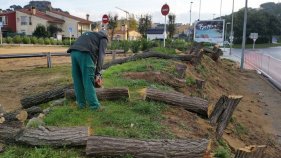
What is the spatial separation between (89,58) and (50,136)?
6.68 feet

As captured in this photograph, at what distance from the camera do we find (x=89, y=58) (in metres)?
7.16

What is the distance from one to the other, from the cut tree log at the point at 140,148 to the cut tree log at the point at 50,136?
280 millimetres

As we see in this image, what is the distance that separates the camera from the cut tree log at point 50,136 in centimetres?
544

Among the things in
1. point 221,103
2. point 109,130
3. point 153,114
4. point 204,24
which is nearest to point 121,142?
point 109,130

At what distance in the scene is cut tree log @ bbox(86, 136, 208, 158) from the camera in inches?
204

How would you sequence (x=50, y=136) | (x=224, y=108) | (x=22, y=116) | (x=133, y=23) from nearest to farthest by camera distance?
(x=50, y=136), (x=22, y=116), (x=224, y=108), (x=133, y=23)

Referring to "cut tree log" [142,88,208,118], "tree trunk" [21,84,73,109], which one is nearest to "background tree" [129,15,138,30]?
"tree trunk" [21,84,73,109]

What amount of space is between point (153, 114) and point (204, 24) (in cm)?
3523

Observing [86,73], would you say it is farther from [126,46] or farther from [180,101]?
[126,46]

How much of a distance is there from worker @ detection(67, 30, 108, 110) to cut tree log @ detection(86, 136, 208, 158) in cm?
204

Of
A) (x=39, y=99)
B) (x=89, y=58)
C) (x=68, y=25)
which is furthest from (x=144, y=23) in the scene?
(x=89, y=58)

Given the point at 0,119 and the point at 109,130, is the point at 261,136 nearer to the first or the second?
the point at 109,130

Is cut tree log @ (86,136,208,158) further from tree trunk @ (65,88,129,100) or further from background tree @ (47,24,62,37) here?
background tree @ (47,24,62,37)

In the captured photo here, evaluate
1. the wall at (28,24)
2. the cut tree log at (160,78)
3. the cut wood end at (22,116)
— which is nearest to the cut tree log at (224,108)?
the cut tree log at (160,78)
